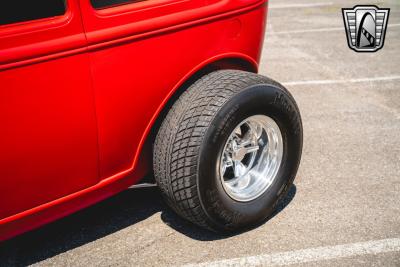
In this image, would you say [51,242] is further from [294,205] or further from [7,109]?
[294,205]

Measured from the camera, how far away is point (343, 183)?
343 centimetres

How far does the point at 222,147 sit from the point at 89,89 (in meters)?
0.80

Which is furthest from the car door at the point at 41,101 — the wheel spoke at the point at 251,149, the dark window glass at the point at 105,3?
the wheel spoke at the point at 251,149

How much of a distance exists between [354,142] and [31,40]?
2995 mm

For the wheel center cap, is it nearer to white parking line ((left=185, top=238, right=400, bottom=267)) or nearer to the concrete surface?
the concrete surface

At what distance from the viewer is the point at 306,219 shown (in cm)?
301

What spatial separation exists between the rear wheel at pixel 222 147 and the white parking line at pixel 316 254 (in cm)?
21

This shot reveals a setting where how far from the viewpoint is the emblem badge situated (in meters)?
7.48

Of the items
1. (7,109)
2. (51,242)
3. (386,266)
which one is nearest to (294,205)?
(386,266)

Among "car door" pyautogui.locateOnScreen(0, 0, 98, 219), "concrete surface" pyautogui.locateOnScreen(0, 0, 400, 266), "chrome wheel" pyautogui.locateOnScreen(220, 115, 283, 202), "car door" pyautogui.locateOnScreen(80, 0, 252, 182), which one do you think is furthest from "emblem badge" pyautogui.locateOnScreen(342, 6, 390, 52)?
"car door" pyautogui.locateOnScreen(0, 0, 98, 219)

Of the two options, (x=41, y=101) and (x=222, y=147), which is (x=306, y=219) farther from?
(x=41, y=101)

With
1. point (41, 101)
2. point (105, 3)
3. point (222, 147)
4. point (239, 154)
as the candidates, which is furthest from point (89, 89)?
point (239, 154)

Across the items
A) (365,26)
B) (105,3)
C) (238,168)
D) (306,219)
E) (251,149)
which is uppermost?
(105,3)

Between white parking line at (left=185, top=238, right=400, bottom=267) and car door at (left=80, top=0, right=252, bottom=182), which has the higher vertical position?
car door at (left=80, top=0, right=252, bottom=182)
